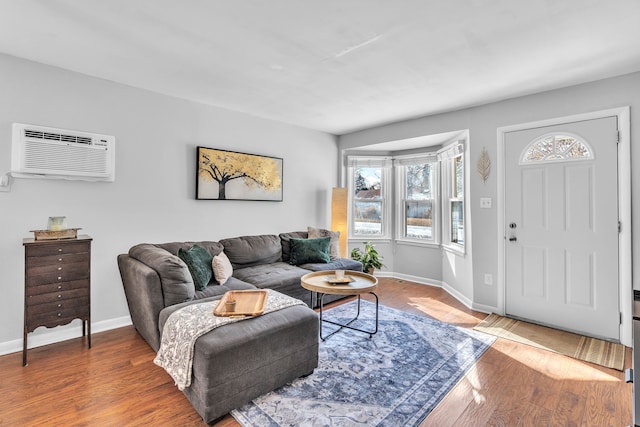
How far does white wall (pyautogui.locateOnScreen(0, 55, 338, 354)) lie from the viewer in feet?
8.45

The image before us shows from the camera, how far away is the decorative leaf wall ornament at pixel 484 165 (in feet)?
11.7

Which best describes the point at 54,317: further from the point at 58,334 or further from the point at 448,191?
the point at 448,191

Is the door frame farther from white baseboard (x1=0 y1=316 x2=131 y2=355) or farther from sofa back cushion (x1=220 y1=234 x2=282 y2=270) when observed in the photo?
white baseboard (x1=0 y1=316 x2=131 y2=355)

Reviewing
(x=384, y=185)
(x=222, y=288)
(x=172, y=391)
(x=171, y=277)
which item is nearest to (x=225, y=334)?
(x=172, y=391)

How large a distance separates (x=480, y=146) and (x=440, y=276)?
2.09 m

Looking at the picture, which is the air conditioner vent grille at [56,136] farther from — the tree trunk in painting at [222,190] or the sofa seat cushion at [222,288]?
the sofa seat cushion at [222,288]

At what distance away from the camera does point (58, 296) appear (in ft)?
8.20

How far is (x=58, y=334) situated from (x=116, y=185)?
4.77 ft

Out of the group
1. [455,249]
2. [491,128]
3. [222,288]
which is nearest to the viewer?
[222,288]

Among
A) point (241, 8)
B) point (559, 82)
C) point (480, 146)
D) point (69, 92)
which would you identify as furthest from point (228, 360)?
point (559, 82)

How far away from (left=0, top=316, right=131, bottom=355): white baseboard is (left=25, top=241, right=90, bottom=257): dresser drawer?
806 millimetres

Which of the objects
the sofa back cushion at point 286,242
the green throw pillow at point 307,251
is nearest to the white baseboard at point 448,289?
the green throw pillow at point 307,251

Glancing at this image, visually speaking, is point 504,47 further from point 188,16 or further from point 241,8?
point 188,16

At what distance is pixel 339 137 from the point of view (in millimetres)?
5387
